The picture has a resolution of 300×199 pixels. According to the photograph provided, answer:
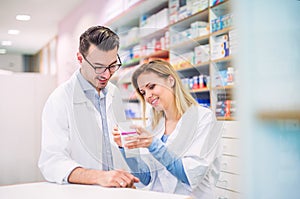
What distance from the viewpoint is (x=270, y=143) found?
2.06 m

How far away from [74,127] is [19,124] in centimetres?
33

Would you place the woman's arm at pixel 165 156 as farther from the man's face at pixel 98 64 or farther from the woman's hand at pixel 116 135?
the man's face at pixel 98 64

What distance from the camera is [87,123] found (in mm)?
1495

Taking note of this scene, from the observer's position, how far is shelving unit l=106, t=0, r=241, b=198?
59.9 inches

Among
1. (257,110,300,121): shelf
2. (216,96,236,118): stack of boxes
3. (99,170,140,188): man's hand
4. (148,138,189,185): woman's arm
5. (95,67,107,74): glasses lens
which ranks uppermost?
(95,67,107,74): glasses lens

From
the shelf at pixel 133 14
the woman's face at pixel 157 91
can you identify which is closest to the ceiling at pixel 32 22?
the shelf at pixel 133 14

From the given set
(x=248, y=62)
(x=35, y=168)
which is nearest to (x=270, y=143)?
(x=248, y=62)

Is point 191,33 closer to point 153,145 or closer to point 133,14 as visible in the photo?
point 133,14

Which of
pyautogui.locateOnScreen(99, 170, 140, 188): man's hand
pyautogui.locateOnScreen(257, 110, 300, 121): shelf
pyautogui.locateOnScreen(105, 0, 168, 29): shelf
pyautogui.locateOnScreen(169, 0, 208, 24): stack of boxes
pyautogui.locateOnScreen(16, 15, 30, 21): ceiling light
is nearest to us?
pyautogui.locateOnScreen(99, 170, 140, 188): man's hand

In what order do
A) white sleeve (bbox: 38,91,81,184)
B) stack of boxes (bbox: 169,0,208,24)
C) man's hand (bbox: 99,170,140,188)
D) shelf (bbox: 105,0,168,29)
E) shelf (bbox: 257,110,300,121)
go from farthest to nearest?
shelf (bbox: 257,110,300,121), stack of boxes (bbox: 169,0,208,24), shelf (bbox: 105,0,168,29), white sleeve (bbox: 38,91,81,184), man's hand (bbox: 99,170,140,188)

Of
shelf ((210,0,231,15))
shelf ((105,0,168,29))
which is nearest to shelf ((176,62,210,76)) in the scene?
shelf ((105,0,168,29))

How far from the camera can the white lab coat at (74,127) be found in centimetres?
144

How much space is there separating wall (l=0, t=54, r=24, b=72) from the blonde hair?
22.1 inches

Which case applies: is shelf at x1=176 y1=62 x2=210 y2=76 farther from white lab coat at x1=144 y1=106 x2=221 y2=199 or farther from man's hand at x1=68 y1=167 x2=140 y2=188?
man's hand at x1=68 y1=167 x2=140 y2=188
